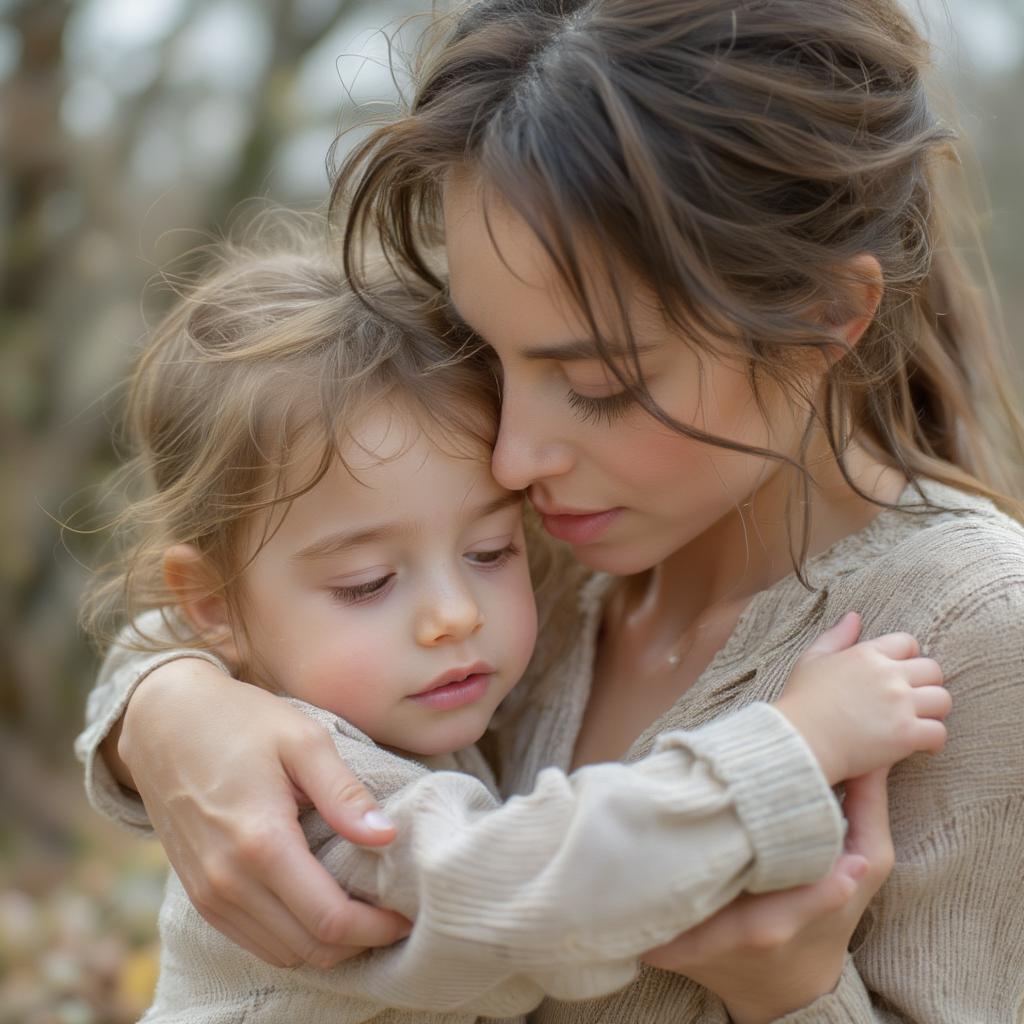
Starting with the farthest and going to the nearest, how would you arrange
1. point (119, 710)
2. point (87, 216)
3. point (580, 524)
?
point (87, 216) → point (119, 710) → point (580, 524)

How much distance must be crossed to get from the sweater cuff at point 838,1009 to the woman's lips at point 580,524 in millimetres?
652

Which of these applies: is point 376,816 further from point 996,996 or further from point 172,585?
point 996,996

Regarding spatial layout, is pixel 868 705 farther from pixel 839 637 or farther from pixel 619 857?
pixel 619 857

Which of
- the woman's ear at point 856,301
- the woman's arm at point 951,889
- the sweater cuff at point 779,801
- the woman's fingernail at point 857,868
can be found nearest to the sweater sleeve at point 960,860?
the woman's arm at point 951,889

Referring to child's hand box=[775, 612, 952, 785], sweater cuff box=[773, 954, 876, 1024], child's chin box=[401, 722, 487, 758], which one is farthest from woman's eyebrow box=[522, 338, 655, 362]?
sweater cuff box=[773, 954, 876, 1024]

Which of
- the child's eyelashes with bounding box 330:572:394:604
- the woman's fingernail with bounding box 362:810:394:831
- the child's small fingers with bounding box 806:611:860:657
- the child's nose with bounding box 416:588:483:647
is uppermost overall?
the child's eyelashes with bounding box 330:572:394:604

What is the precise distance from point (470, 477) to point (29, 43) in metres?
3.29

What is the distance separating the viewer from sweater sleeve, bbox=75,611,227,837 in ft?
6.39

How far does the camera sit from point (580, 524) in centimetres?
185

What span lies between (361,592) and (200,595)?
0.95 feet

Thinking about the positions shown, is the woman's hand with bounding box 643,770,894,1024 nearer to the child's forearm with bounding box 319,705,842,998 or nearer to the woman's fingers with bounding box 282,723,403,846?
the child's forearm with bounding box 319,705,842,998

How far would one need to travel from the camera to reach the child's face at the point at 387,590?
175cm

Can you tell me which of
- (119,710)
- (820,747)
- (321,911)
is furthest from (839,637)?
(119,710)

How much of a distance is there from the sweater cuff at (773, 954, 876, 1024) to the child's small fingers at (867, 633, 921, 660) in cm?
38
